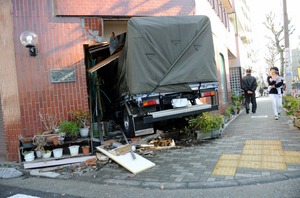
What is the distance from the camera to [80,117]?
21.9 ft

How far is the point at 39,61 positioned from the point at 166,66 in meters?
3.60

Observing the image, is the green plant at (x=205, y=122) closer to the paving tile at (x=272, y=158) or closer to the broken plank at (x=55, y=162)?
the paving tile at (x=272, y=158)

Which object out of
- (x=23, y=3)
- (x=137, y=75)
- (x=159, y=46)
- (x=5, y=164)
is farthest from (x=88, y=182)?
(x=23, y=3)

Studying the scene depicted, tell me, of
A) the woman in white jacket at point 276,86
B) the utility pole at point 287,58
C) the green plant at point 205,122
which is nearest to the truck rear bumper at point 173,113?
the green plant at point 205,122

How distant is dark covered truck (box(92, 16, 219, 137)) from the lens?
18.5 ft

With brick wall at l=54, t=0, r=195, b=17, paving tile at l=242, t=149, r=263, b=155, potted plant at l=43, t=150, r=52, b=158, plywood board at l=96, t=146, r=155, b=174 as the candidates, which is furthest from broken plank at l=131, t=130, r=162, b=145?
brick wall at l=54, t=0, r=195, b=17

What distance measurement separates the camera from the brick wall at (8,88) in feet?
21.3

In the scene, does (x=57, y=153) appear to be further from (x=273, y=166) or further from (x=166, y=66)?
(x=273, y=166)

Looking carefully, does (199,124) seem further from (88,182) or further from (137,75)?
(88,182)

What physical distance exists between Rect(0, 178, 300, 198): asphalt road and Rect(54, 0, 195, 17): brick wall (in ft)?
15.5

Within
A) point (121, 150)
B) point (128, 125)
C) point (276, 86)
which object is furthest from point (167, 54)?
point (276, 86)

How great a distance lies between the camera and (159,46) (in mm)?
5832

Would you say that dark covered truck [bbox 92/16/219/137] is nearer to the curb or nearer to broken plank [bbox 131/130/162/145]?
broken plank [bbox 131/130/162/145]

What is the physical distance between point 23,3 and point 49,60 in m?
1.69
